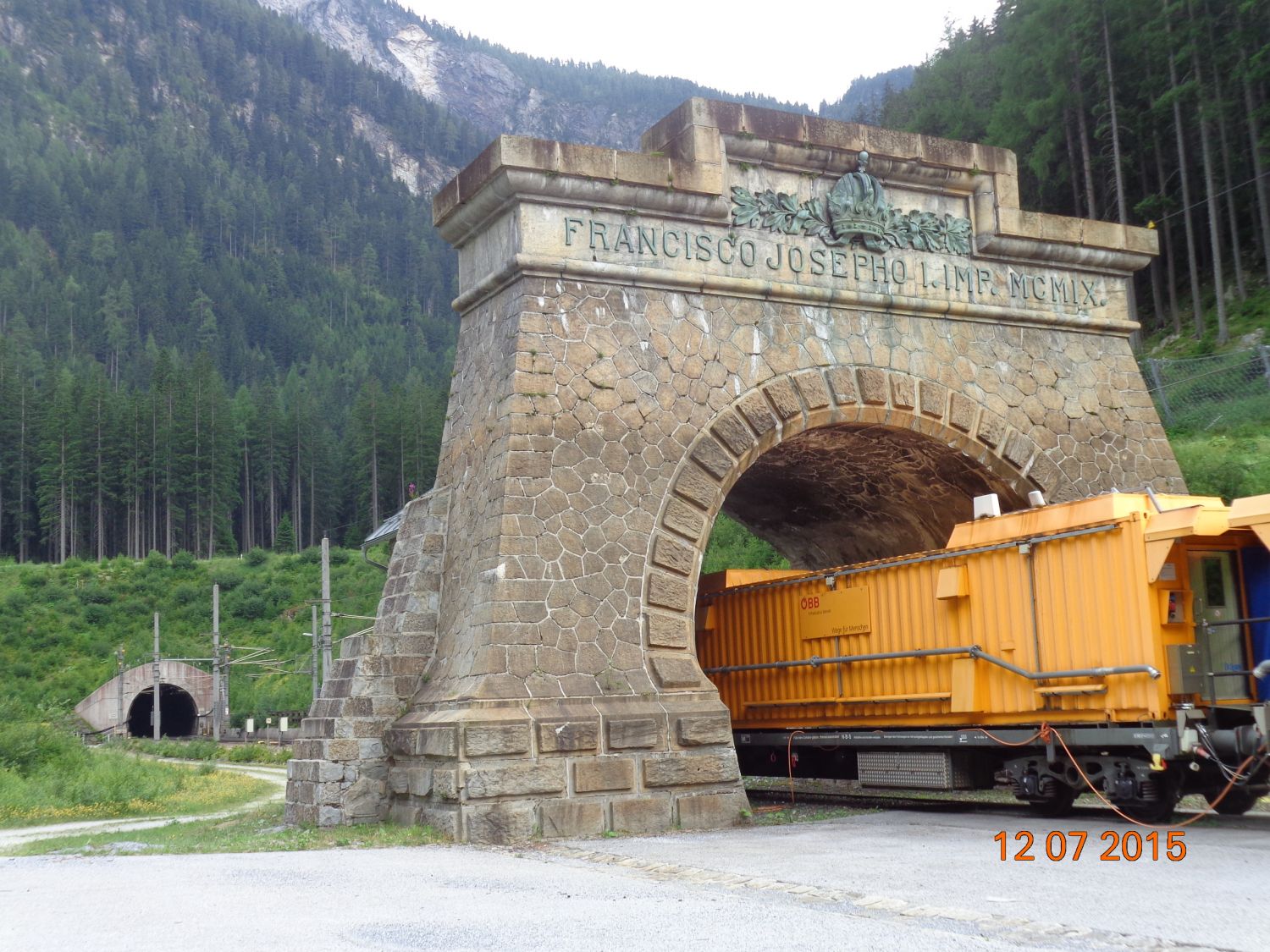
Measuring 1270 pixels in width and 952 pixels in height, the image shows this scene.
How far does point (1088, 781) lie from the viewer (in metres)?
11.3

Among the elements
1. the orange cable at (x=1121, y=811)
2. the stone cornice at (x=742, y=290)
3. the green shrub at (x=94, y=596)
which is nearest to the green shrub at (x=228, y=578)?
the green shrub at (x=94, y=596)

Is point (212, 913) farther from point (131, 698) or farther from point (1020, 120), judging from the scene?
point (131, 698)

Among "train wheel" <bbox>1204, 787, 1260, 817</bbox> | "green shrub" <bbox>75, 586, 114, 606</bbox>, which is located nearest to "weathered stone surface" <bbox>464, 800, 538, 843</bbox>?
"train wheel" <bbox>1204, 787, 1260, 817</bbox>

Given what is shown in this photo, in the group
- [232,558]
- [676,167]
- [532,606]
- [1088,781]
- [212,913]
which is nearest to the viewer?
[212,913]

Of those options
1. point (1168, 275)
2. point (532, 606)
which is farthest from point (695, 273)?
point (1168, 275)

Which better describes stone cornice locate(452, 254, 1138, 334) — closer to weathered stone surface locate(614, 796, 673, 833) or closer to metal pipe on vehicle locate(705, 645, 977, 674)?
metal pipe on vehicle locate(705, 645, 977, 674)

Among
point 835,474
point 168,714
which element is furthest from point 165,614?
point 835,474

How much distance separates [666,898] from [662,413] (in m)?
6.54

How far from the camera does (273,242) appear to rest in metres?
166

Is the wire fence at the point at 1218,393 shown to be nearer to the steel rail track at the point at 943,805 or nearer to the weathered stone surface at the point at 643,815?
the steel rail track at the point at 943,805

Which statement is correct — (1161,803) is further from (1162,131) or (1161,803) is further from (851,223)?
(1162,131)

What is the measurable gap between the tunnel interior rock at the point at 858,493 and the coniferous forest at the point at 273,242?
17.0 m

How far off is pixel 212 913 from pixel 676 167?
8.92 m
